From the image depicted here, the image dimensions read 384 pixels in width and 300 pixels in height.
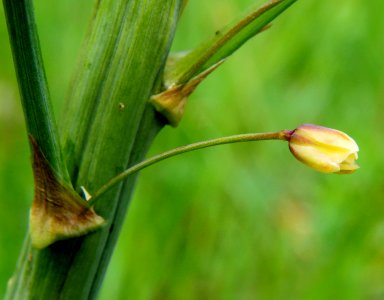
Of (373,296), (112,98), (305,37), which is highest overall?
(305,37)

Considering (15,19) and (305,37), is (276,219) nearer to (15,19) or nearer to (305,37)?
(305,37)

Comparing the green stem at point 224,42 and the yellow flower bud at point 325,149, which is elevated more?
the green stem at point 224,42

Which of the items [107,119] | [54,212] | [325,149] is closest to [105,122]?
[107,119]

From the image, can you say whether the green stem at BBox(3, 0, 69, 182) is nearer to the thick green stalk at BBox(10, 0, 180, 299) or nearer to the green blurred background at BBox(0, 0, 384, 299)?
the thick green stalk at BBox(10, 0, 180, 299)

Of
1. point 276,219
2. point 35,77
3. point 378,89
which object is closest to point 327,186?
point 276,219

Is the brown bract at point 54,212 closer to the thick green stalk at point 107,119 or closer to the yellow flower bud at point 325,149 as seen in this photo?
the thick green stalk at point 107,119

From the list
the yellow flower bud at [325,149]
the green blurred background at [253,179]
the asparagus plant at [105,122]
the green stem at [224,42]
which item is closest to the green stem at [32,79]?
the asparagus plant at [105,122]
